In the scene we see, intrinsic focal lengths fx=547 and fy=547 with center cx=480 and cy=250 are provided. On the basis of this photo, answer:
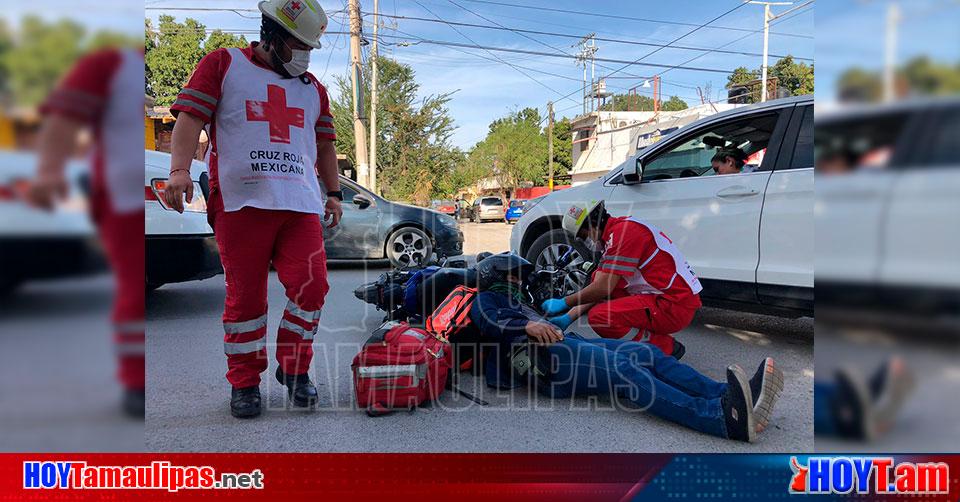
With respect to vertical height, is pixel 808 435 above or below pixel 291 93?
below

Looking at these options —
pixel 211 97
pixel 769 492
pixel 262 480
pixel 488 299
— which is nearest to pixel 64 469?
pixel 262 480

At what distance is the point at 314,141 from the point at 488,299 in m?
1.17

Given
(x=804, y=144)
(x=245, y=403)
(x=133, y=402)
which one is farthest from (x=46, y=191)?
(x=804, y=144)

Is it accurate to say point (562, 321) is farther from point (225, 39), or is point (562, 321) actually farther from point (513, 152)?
point (513, 152)

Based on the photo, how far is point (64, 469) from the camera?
1.60 metres

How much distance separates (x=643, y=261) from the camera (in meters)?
3.25

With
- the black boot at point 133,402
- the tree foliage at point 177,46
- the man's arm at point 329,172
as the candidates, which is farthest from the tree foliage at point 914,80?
the tree foliage at point 177,46

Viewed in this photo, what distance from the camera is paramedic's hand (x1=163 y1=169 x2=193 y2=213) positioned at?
2.24 m

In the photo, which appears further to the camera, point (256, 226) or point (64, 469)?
point (256, 226)

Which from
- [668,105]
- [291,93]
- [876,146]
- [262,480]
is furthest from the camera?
[668,105]

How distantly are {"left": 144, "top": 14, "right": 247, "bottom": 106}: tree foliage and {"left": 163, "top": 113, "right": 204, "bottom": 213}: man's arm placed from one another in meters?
0.28

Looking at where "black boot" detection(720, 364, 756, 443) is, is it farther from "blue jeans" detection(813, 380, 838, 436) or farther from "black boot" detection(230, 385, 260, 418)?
"black boot" detection(230, 385, 260, 418)

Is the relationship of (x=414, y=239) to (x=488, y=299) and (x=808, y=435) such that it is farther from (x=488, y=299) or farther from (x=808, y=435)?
(x=808, y=435)

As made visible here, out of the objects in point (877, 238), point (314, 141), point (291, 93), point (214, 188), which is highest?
point (291, 93)
